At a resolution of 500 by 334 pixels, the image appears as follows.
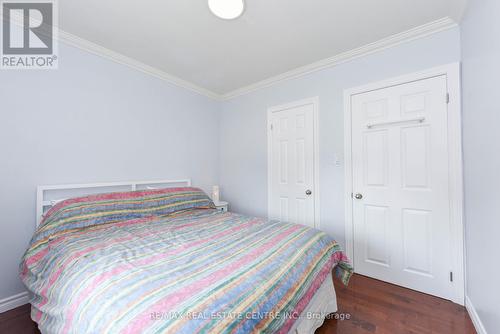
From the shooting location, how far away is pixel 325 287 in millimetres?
1517

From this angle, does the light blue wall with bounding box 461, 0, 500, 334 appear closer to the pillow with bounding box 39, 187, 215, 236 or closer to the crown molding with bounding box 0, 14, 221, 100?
the pillow with bounding box 39, 187, 215, 236

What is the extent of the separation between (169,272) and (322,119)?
90.2 inches

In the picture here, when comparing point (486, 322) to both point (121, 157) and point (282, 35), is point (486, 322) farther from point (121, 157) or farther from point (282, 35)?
point (121, 157)

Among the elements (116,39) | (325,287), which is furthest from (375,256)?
(116,39)

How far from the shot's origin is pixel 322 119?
2551 millimetres

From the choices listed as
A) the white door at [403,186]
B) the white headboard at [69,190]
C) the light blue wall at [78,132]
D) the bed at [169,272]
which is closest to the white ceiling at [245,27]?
the light blue wall at [78,132]

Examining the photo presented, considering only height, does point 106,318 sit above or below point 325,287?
above

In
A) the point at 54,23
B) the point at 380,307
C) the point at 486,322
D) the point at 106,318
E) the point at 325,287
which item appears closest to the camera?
the point at 106,318

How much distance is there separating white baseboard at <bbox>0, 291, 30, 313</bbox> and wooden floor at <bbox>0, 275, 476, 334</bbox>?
0.05m

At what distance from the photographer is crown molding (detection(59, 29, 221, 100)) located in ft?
6.64

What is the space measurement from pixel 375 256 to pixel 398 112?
150 cm

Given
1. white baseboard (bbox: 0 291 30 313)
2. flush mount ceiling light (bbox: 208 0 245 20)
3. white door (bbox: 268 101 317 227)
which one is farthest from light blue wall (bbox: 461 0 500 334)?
white baseboard (bbox: 0 291 30 313)

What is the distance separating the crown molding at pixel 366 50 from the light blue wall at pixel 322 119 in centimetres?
5

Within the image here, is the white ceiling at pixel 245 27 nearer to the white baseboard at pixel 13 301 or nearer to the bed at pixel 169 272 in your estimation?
the bed at pixel 169 272
